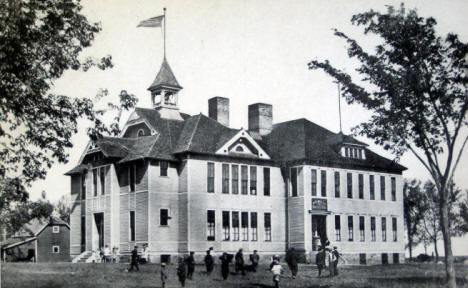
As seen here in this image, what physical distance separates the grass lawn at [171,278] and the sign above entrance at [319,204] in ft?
30.5

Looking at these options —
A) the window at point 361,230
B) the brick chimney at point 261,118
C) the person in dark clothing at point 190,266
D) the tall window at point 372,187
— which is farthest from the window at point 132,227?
the tall window at point 372,187

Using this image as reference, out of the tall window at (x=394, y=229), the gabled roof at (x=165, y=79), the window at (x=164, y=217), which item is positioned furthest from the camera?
the tall window at (x=394, y=229)

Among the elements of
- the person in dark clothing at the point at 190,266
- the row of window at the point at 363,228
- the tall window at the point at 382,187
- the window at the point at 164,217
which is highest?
the tall window at the point at 382,187

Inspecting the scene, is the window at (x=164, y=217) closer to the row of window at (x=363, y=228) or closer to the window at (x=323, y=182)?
the window at (x=323, y=182)

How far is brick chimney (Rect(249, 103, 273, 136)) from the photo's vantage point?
48344 millimetres

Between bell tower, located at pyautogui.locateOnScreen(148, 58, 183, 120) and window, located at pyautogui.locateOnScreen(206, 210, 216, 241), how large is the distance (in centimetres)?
849

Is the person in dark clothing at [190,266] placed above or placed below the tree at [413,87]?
below

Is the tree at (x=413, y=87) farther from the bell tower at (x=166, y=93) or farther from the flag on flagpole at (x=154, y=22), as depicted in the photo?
the bell tower at (x=166, y=93)

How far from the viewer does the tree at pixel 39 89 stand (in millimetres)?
18453

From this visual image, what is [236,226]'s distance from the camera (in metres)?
41.7

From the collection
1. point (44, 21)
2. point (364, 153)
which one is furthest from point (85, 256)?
point (44, 21)

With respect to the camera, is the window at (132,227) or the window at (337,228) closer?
the window at (132,227)

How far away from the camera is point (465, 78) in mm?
26203

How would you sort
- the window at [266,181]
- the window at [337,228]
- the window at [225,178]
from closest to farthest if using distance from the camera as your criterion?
the window at [225,178], the window at [266,181], the window at [337,228]
